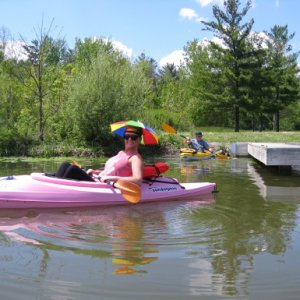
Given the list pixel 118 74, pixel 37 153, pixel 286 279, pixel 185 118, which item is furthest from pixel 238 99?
pixel 286 279

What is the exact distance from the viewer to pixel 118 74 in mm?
19188

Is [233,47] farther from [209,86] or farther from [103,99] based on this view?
[103,99]

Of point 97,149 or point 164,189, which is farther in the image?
point 97,149

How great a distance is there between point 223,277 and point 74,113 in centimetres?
1563

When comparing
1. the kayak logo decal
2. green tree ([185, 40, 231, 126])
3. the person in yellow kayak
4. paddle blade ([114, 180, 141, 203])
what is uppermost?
green tree ([185, 40, 231, 126])

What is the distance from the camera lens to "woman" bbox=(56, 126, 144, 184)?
6.84 m

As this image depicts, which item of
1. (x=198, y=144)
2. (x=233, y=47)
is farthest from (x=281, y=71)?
(x=198, y=144)

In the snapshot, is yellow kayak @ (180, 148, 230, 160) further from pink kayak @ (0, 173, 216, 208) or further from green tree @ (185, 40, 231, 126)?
green tree @ (185, 40, 231, 126)

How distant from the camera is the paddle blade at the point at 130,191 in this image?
265 inches

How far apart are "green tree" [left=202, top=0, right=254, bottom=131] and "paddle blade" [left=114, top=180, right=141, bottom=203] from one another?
2589 cm

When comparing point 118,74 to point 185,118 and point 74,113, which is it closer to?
point 74,113

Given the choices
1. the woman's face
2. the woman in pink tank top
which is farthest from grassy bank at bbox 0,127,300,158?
the woman's face

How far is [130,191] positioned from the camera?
675cm

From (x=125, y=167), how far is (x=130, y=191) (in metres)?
0.59
